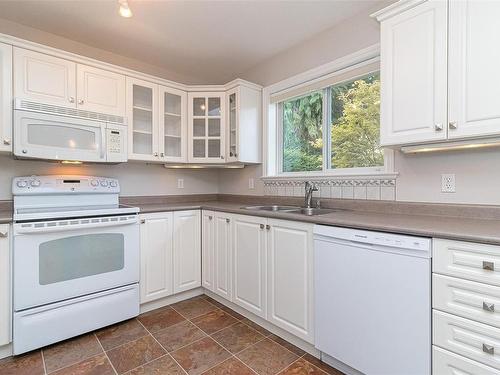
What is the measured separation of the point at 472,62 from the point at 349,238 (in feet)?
3.48

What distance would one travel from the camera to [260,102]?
2928 mm

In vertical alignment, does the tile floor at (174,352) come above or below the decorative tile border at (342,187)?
below

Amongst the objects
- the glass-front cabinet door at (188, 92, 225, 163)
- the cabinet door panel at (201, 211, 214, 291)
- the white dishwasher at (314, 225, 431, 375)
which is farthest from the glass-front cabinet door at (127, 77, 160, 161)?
the white dishwasher at (314, 225, 431, 375)

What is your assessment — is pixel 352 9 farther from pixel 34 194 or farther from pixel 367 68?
pixel 34 194

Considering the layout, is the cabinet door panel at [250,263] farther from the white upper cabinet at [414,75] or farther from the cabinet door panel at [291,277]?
the white upper cabinet at [414,75]

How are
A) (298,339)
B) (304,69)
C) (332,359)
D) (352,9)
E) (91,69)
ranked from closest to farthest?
(332,359) < (298,339) < (352,9) < (91,69) < (304,69)

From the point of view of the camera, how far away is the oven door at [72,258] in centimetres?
179

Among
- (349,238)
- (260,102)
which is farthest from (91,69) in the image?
(349,238)

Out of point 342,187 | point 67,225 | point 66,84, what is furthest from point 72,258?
point 342,187

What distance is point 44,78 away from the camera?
2.07 m

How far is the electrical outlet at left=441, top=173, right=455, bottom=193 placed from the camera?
165cm

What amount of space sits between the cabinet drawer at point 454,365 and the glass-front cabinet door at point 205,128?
230cm

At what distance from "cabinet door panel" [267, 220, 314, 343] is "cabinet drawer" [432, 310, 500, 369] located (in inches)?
27.2

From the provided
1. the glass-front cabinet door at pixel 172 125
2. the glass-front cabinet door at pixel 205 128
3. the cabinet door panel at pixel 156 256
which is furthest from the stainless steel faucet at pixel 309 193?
the glass-front cabinet door at pixel 172 125
